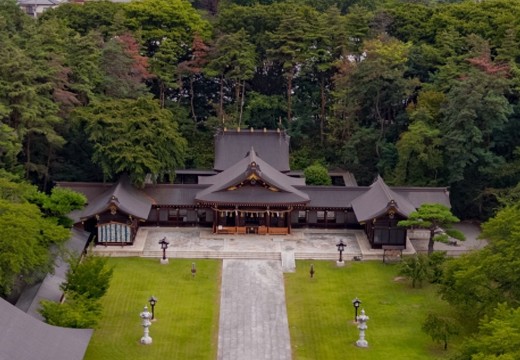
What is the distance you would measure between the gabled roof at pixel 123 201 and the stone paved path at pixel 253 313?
5476mm

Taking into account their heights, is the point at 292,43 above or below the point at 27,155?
above

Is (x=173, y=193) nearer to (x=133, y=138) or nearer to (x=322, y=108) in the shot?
(x=133, y=138)

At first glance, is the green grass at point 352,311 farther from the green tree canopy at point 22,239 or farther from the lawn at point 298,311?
the green tree canopy at point 22,239

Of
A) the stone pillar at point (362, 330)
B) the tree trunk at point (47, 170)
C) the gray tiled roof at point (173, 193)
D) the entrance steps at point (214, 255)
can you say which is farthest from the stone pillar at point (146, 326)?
the tree trunk at point (47, 170)

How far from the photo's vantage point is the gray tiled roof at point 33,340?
2592 cm

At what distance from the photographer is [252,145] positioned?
1945 inches

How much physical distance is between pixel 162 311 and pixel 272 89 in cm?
2636

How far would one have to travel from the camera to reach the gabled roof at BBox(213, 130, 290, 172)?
4903cm

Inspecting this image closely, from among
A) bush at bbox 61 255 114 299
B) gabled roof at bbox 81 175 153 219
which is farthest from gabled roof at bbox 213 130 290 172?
bush at bbox 61 255 114 299

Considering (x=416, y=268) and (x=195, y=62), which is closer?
(x=416, y=268)

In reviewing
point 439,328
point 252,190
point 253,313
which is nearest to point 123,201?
point 252,190

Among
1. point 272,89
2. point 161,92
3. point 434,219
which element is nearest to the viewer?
point 434,219

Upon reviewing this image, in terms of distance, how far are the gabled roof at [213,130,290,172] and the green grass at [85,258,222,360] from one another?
32.0 ft

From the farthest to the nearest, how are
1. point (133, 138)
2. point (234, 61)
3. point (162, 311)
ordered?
point (234, 61) < point (133, 138) < point (162, 311)
